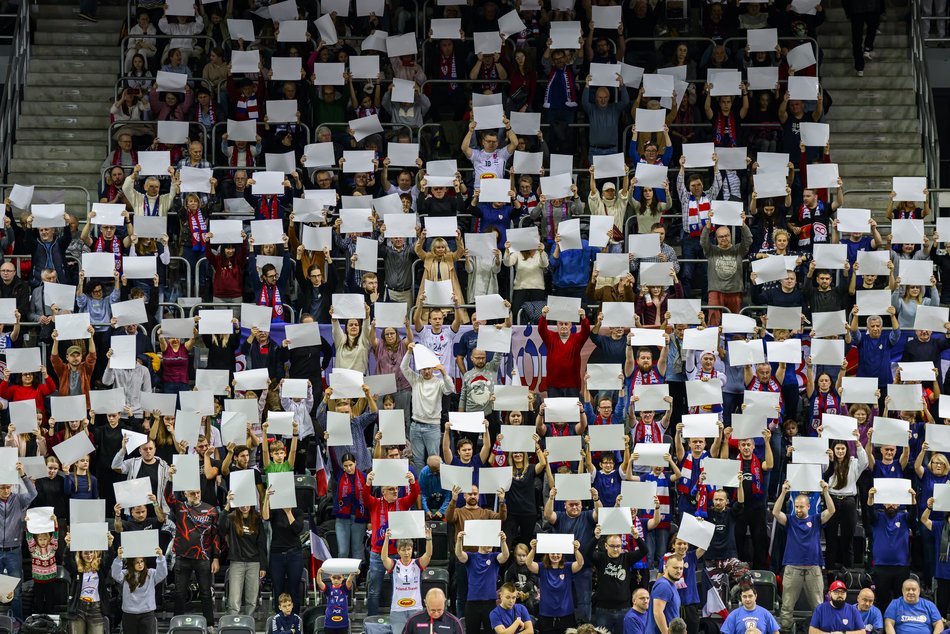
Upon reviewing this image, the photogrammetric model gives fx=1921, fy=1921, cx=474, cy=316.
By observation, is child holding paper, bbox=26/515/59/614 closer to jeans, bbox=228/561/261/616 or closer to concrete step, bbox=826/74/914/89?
jeans, bbox=228/561/261/616

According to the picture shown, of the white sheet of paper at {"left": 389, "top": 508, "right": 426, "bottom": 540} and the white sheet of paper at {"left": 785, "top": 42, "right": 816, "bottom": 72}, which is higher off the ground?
the white sheet of paper at {"left": 785, "top": 42, "right": 816, "bottom": 72}

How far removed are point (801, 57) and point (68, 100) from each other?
9767 millimetres

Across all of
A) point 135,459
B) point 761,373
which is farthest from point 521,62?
point 135,459

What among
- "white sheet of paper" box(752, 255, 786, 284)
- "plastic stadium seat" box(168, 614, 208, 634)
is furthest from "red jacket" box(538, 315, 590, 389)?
"plastic stadium seat" box(168, 614, 208, 634)

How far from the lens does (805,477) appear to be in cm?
1927

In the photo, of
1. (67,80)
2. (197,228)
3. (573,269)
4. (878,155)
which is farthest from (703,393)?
(67,80)

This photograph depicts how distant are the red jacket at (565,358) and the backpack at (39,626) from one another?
19.0 feet

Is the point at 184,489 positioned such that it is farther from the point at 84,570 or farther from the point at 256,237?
the point at 256,237

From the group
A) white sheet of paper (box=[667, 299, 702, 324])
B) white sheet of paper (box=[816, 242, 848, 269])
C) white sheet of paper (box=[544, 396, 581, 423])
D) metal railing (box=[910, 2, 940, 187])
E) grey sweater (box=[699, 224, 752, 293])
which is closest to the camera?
white sheet of paper (box=[544, 396, 581, 423])

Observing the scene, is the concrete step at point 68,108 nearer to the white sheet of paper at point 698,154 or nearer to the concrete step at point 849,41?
the white sheet of paper at point 698,154

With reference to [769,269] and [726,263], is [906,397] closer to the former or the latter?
[769,269]

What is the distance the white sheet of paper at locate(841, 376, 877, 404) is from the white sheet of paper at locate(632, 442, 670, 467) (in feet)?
7.21

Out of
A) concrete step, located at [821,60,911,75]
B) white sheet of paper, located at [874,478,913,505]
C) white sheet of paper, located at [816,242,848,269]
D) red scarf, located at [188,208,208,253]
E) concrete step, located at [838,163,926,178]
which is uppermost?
concrete step, located at [821,60,911,75]

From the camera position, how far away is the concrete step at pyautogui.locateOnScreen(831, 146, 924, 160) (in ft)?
83.1
